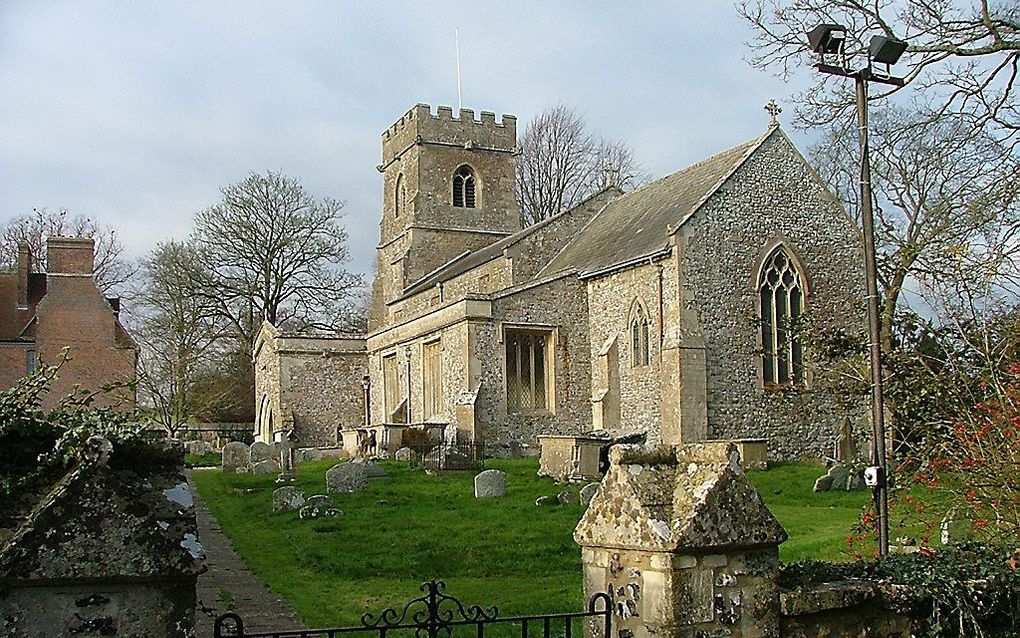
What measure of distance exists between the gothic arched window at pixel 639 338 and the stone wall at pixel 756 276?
1850 mm

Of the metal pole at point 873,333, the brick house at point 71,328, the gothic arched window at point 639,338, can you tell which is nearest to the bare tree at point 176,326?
the brick house at point 71,328

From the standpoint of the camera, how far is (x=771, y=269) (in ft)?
88.2

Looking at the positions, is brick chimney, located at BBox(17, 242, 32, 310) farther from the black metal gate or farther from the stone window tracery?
the black metal gate

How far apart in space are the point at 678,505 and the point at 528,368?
937 inches

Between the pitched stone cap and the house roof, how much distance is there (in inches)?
795

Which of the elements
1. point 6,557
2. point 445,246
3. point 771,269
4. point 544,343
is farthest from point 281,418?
point 6,557

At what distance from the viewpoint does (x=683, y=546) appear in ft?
17.2

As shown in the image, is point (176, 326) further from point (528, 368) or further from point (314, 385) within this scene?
point (528, 368)

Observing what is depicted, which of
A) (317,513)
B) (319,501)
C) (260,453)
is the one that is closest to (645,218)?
(260,453)

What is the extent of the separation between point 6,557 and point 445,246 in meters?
40.6

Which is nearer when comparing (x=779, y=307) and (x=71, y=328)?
(x=779, y=307)

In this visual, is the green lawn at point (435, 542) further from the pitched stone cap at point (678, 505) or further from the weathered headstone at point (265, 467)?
the weathered headstone at point (265, 467)

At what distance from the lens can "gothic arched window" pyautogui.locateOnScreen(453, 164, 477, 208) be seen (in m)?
44.3

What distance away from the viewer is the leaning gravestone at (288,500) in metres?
17.2
